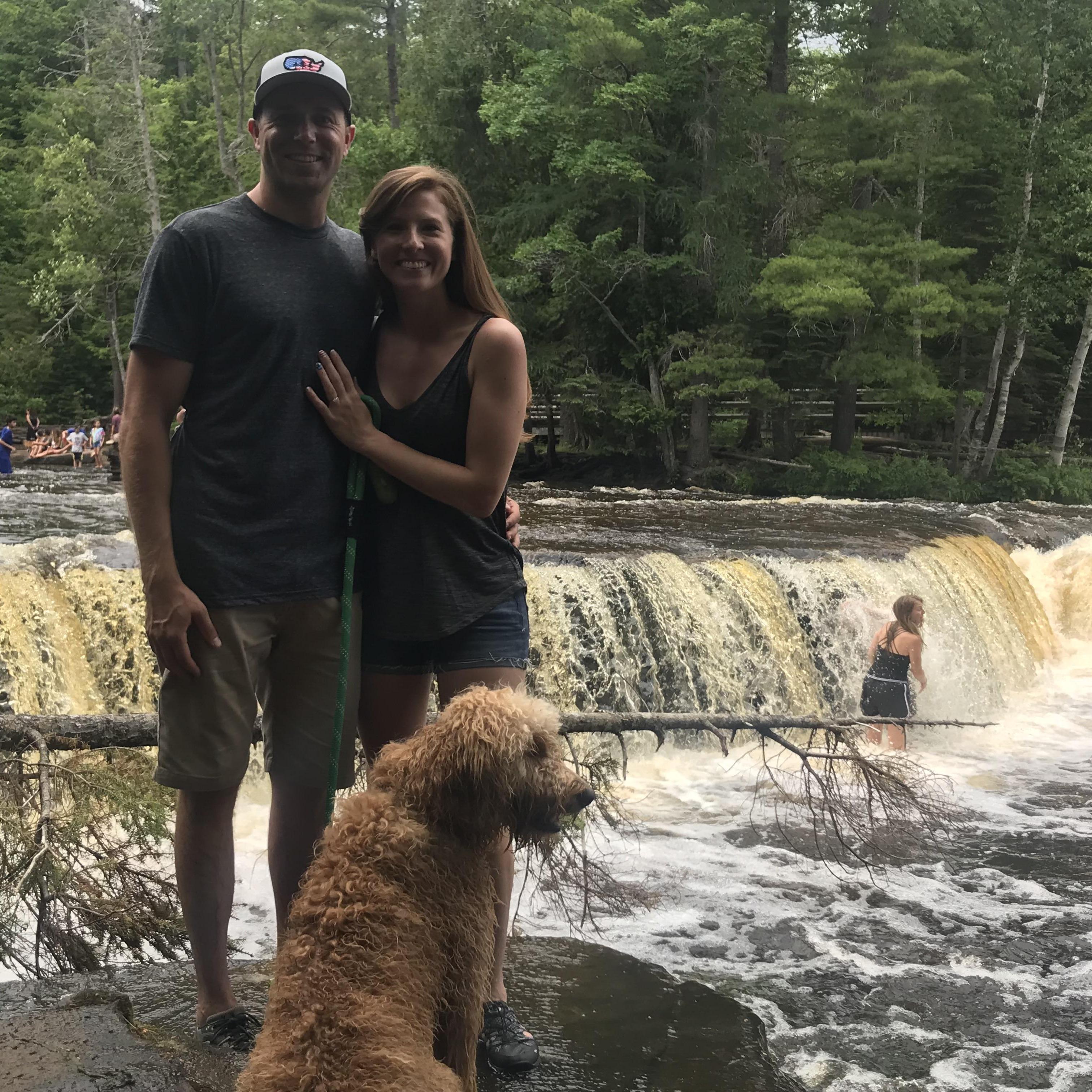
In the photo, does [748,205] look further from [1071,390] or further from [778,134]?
[1071,390]

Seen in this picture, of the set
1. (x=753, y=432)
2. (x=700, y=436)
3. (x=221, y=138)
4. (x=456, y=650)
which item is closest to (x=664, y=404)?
(x=700, y=436)

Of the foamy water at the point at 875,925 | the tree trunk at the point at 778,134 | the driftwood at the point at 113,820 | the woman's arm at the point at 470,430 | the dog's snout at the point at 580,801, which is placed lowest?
the foamy water at the point at 875,925

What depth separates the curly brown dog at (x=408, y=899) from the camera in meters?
1.79

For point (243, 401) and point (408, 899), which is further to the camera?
point (243, 401)

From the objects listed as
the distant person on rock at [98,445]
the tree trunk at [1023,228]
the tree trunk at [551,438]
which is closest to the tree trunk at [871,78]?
the tree trunk at [1023,228]

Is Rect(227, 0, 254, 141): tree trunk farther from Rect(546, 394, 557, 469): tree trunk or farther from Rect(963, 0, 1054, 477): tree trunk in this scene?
Rect(963, 0, 1054, 477): tree trunk

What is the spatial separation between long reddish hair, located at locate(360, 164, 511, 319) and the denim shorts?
2.11 feet

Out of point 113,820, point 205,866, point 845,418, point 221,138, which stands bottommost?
point 113,820

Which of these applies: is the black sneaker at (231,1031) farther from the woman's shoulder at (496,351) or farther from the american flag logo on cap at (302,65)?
the american flag logo on cap at (302,65)

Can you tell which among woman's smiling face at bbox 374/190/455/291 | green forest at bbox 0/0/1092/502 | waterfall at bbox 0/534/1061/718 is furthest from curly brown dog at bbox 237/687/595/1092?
green forest at bbox 0/0/1092/502

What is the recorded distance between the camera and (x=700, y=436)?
21.6 m

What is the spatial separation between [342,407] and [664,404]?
19916mm

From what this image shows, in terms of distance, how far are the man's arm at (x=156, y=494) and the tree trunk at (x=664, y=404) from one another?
19.5m

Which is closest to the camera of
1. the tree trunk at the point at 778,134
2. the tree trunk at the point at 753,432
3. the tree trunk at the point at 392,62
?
the tree trunk at the point at 778,134
